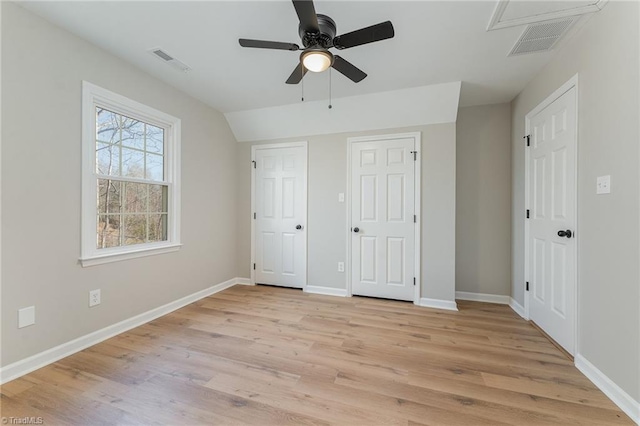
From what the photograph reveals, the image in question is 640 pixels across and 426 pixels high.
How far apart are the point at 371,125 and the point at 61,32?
3.03 metres

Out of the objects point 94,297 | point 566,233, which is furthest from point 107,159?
point 566,233

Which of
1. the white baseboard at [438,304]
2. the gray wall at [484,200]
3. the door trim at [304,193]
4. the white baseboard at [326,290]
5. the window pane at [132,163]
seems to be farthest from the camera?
the door trim at [304,193]

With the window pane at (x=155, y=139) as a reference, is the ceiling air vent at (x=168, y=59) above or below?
above

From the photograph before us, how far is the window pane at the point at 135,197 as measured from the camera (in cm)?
265

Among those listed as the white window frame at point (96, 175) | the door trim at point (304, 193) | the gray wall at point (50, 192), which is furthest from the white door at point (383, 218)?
the gray wall at point (50, 192)

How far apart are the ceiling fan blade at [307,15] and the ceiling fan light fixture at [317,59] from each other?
132 millimetres

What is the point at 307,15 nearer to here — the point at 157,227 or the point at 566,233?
the point at 566,233

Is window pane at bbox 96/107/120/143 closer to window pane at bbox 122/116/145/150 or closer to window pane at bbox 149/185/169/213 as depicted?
window pane at bbox 122/116/145/150

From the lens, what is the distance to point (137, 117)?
269cm

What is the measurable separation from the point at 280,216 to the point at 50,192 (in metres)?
2.46

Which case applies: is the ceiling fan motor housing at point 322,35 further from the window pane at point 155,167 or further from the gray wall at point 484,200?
the gray wall at point 484,200

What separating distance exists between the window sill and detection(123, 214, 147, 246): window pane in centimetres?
14

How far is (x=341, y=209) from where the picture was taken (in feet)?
11.9

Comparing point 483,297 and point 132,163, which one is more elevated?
point 132,163
